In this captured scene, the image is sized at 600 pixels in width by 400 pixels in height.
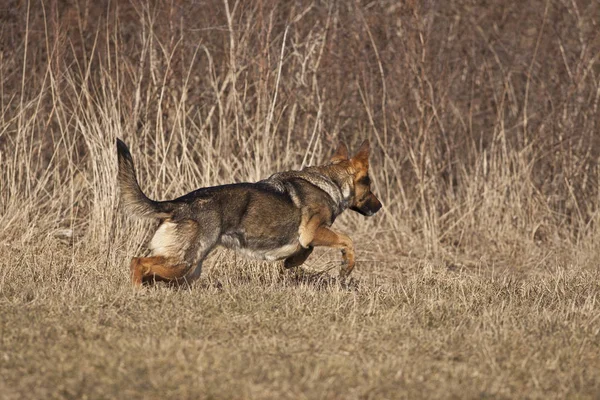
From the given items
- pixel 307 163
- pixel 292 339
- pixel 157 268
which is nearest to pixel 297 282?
pixel 157 268

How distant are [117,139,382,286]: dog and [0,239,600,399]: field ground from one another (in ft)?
0.75

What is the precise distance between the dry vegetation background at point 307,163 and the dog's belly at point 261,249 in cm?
22

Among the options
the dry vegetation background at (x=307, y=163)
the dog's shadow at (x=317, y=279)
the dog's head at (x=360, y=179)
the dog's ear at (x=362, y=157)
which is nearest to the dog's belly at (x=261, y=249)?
the dry vegetation background at (x=307, y=163)

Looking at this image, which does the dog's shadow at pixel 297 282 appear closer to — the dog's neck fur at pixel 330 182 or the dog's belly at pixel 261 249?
the dog's belly at pixel 261 249

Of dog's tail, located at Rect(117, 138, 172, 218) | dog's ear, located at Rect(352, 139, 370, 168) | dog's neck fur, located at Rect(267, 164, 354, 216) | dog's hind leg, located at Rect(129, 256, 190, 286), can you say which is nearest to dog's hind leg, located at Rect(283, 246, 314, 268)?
dog's neck fur, located at Rect(267, 164, 354, 216)

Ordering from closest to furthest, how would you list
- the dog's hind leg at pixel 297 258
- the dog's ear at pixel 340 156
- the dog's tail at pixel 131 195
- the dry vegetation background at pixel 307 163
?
1. the dry vegetation background at pixel 307 163
2. the dog's tail at pixel 131 195
3. the dog's hind leg at pixel 297 258
4. the dog's ear at pixel 340 156

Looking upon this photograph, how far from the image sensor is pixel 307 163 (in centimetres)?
840

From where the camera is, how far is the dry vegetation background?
3904 millimetres

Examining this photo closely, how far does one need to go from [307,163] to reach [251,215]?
2.66 m

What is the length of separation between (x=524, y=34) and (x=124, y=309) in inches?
297

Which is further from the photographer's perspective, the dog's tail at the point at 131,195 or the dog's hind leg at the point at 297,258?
the dog's hind leg at the point at 297,258

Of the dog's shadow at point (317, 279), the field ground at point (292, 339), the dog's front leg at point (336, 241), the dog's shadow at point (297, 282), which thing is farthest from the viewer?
the dog's shadow at point (317, 279)

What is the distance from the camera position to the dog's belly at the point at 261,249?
5.79 metres

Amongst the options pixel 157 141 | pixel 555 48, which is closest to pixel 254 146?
pixel 157 141
